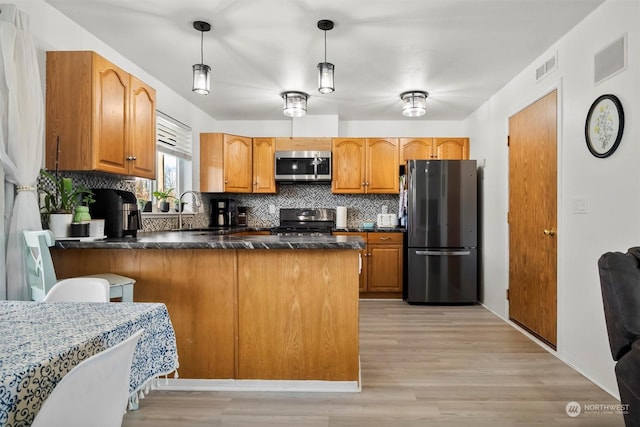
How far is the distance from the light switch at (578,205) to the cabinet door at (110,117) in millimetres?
3220

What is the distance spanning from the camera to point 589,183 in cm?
254

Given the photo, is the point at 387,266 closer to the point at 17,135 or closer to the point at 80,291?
the point at 80,291

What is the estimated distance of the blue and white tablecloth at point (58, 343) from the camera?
811 mm

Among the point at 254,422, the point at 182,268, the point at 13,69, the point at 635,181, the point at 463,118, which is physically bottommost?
the point at 254,422

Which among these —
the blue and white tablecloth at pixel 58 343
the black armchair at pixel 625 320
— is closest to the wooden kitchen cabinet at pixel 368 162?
the black armchair at pixel 625 320

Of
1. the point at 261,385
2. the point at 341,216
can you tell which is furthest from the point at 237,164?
the point at 261,385

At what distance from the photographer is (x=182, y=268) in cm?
238

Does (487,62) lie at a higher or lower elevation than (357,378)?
higher

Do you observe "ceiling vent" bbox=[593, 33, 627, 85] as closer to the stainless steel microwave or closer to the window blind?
the stainless steel microwave

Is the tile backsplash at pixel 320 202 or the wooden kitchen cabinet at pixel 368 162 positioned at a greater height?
the wooden kitchen cabinet at pixel 368 162

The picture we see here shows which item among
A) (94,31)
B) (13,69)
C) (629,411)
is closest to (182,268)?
(13,69)

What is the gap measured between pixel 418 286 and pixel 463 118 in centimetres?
246

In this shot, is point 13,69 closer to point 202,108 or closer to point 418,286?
point 202,108

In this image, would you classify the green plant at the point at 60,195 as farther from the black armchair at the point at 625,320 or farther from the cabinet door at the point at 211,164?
the black armchair at the point at 625,320
